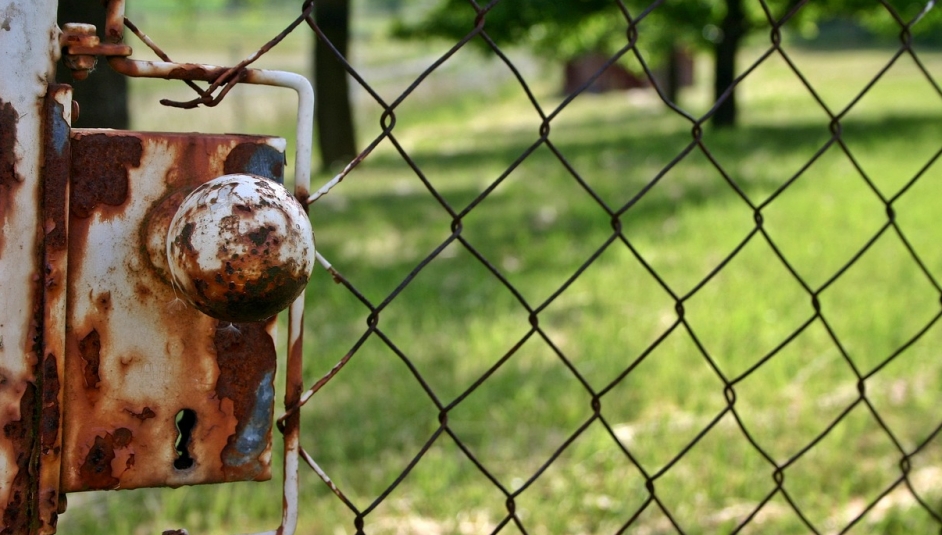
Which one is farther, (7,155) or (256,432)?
(256,432)

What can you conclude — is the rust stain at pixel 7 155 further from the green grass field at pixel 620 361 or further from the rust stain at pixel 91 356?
the green grass field at pixel 620 361

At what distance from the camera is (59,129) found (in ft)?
2.25

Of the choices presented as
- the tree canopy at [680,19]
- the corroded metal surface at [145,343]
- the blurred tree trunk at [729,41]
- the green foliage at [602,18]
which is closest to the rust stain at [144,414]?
the corroded metal surface at [145,343]

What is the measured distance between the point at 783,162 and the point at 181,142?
6.70 m

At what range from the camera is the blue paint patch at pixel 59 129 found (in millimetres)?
684

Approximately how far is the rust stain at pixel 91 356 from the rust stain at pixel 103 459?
0.14ft

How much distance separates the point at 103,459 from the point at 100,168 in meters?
0.22

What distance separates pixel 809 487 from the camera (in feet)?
6.65

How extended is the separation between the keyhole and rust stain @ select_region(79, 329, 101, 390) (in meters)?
0.07

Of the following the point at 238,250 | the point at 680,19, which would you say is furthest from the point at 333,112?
the point at 238,250

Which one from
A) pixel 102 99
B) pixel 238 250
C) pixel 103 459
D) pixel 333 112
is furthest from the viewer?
pixel 333 112

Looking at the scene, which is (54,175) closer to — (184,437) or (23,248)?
(23,248)

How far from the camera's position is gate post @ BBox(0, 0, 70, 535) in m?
0.67

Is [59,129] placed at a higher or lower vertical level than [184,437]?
higher
